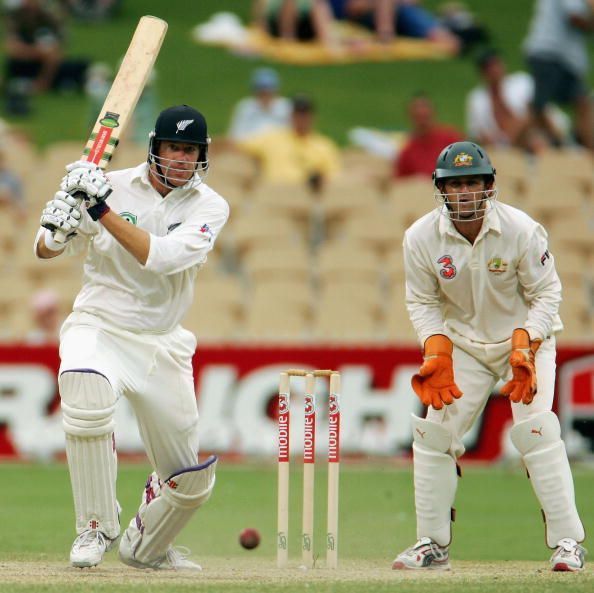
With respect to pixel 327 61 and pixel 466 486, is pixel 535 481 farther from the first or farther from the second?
pixel 327 61

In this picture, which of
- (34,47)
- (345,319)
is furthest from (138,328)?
(34,47)

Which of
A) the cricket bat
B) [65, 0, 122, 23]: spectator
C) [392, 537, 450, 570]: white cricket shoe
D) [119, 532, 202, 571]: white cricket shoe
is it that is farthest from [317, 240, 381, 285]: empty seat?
[65, 0, 122, 23]: spectator

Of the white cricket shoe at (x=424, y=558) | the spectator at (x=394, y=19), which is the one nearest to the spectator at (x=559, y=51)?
the spectator at (x=394, y=19)

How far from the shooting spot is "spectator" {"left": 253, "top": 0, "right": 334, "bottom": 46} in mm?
15859

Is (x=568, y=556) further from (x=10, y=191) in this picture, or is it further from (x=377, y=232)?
(x=10, y=191)

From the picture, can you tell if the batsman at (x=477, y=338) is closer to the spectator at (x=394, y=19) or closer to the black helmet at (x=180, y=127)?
the black helmet at (x=180, y=127)

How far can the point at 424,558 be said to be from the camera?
235 inches

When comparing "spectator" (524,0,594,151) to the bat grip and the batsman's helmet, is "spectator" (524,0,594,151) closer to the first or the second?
the batsman's helmet

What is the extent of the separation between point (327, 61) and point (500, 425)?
8158mm

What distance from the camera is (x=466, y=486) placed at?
9.25 meters

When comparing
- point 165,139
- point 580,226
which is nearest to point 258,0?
point 580,226

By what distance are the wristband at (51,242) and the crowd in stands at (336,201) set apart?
4660 millimetres

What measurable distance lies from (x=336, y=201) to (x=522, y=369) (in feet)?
20.2

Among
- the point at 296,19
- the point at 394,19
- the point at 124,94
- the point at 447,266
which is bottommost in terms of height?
the point at 447,266
